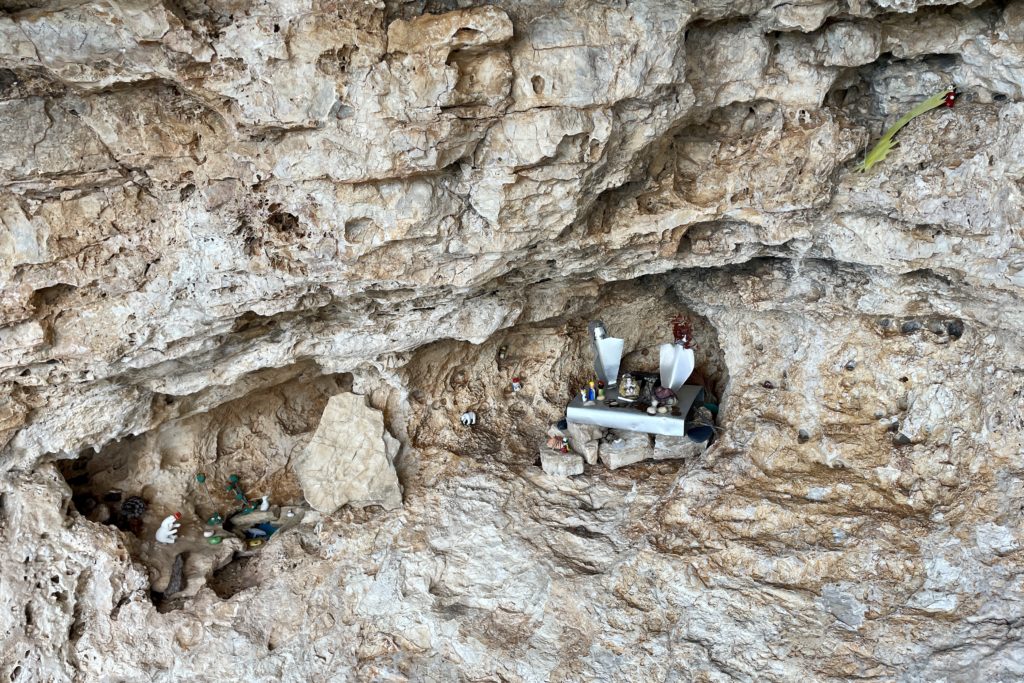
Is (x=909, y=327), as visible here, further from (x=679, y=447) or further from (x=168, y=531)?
(x=168, y=531)

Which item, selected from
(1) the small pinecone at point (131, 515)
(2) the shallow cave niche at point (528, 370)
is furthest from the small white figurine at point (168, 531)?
(2) the shallow cave niche at point (528, 370)

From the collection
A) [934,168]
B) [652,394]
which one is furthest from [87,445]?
[934,168]

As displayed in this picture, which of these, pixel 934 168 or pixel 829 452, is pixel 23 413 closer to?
pixel 829 452

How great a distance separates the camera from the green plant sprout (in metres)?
4.47

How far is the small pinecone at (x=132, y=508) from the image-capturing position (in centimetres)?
580

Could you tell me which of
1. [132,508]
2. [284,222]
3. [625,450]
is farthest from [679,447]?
[132,508]

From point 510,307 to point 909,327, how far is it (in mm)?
3171

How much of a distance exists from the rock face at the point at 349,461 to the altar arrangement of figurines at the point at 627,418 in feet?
4.40

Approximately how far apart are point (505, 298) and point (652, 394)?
4.98 ft

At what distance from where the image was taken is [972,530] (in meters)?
4.71

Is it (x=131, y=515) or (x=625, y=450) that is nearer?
(x=131, y=515)

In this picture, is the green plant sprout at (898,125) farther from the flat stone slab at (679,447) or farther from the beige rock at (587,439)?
the beige rock at (587,439)

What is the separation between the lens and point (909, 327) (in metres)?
5.58

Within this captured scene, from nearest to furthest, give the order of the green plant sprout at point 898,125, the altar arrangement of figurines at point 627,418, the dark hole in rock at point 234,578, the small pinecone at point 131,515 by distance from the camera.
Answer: the green plant sprout at point 898,125
the dark hole in rock at point 234,578
the small pinecone at point 131,515
the altar arrangement of figurines at point 627,418
